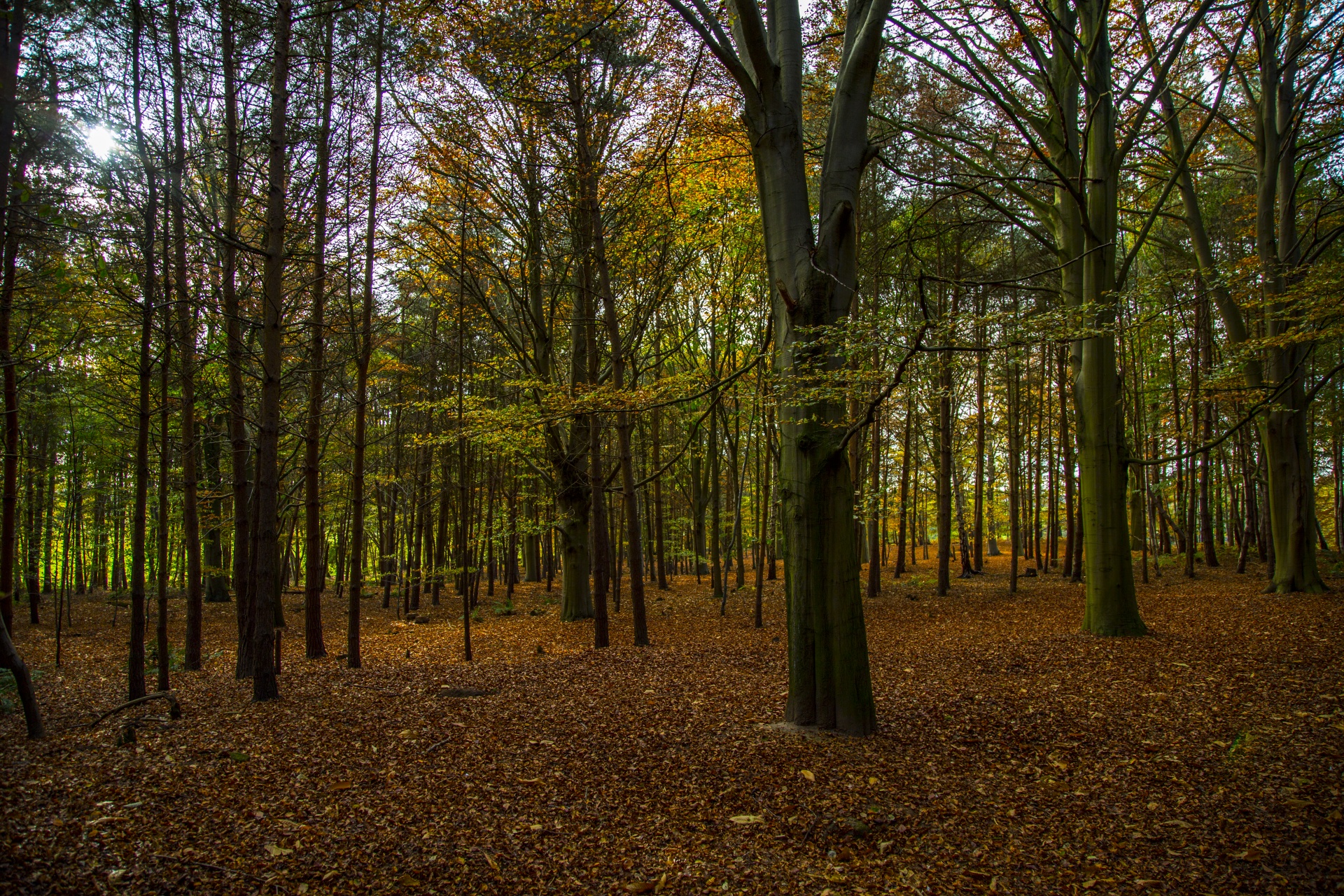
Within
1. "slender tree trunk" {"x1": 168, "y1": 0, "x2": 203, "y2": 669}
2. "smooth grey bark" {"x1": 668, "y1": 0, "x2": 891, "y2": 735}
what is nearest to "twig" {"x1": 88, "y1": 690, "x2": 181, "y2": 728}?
"slender tree trunk" {"x1": 168, "y1": 0, "x2": 203, "y2": 669}

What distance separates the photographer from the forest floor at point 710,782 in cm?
320

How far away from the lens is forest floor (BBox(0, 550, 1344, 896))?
10.5 feet

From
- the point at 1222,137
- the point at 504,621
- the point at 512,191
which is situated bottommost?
the point at 504,621

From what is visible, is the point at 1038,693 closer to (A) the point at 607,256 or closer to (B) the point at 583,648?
(B) the point at 583,648

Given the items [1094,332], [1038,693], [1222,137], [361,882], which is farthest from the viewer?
[1222,137]

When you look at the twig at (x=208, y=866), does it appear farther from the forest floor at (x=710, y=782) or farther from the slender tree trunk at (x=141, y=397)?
the slender tree trunk at (x=141, y=397)

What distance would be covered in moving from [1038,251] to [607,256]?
36.9ft

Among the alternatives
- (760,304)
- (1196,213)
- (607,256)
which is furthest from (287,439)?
(1196,213)

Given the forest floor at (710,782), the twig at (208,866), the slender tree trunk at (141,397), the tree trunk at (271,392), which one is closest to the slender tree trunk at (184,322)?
the slender tree trunk at (141,397)

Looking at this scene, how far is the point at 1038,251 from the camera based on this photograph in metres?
15.6

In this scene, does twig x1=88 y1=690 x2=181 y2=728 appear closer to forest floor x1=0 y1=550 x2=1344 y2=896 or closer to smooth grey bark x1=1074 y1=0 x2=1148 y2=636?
forest floor x1=0 y1=550 x2=1344 y2=896

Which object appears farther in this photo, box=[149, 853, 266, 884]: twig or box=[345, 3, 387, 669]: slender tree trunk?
box=[345, 3, 387, 669]: slender tree trunk

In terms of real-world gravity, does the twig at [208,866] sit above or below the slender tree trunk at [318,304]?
below

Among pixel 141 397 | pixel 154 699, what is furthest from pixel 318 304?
pixel 154 699
